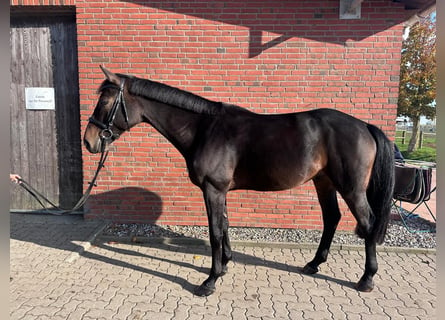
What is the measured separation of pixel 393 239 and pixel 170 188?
331 centimetres

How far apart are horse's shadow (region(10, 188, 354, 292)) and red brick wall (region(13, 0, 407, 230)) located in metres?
0.71

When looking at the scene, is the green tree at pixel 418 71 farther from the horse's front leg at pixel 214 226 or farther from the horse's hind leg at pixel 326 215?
the horse's front leg at pixel 214 226

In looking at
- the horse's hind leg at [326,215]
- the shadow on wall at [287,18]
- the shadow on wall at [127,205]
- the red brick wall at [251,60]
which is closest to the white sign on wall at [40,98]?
the red brick wall at [251,60]

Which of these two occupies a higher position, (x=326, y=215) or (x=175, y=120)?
(x=175, y=120)

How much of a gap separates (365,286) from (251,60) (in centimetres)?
320

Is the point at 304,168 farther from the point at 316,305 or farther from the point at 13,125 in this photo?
the point at 13,125

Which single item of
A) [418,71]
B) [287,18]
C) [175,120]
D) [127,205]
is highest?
[418,71]

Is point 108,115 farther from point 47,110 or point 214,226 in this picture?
point 47,110

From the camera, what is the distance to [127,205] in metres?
4.74

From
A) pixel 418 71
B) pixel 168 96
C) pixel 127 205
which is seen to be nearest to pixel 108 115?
pixel 168 96

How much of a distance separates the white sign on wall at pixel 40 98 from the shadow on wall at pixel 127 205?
1.68 metres

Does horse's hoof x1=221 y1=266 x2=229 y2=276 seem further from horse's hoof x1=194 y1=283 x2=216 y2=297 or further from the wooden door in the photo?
the wooden door

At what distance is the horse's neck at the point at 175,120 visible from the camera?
10.1 ft

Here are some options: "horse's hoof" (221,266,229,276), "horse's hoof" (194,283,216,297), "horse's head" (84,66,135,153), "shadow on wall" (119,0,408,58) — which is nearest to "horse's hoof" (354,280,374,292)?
"horse's hoof" (221,266,229,276)
